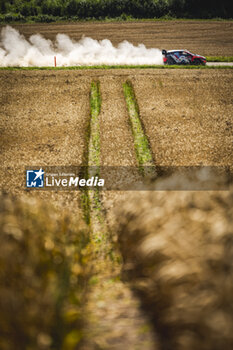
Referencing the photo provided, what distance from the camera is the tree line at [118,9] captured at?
3000cm

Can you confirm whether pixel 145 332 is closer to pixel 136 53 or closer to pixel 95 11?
pixel 136 53

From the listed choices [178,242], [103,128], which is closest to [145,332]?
[178,242]

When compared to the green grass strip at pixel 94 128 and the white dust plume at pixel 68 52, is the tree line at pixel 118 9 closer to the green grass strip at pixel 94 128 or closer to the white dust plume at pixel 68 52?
the white dust plume at pixel 68 52

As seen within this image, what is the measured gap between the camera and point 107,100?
13328 millimetres

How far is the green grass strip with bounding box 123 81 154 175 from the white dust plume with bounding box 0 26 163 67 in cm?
711

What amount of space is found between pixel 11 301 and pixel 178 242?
2676 mm

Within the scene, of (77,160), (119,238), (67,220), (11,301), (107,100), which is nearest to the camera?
(11,301)

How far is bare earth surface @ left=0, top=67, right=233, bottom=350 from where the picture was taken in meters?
4.02

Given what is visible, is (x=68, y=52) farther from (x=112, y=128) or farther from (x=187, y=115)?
(x=187, y=115)

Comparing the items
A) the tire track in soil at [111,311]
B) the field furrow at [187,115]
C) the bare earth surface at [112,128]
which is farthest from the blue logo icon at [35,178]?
the field furrow at [187,115]

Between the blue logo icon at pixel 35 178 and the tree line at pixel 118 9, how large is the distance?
1168 inches

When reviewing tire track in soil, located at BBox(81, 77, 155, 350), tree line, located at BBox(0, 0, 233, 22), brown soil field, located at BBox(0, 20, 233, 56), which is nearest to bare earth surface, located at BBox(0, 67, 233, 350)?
tire track in soil, located at BBox(81, 77, 155, 350)

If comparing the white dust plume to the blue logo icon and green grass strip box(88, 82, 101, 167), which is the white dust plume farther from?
the blue logo icon

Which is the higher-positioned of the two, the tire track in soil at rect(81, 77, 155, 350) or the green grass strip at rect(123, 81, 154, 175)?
the green grass strip at rect(123, 81, 154, 175)
